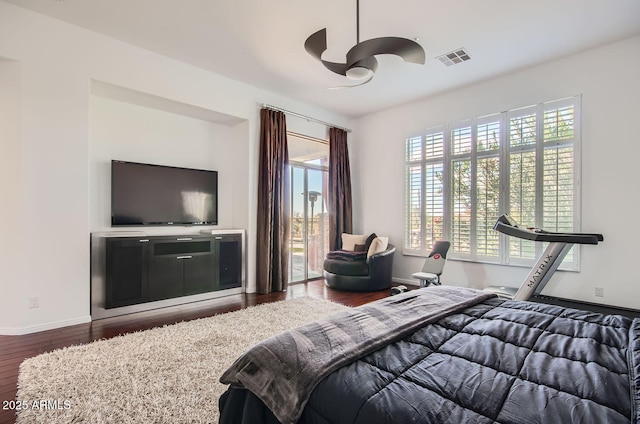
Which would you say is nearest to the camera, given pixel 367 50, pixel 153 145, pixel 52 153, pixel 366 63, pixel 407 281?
pixel 367 50

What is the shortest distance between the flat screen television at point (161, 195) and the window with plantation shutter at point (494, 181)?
3.39m

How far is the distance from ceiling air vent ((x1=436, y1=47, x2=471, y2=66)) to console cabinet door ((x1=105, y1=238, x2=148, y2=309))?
4372 millimetres

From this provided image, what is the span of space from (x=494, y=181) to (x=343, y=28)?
3.05m

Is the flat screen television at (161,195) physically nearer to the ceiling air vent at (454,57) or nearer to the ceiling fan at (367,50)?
the ceiling fan at (367,50)

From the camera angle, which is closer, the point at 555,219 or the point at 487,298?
the point at 487,298

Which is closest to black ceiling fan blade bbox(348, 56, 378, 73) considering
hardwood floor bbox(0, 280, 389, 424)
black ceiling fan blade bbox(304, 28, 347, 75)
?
black ceiling fan blade bbox(304, 28, 347, 75)

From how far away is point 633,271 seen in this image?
3625mm

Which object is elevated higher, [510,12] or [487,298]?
[510,12]

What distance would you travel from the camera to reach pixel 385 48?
265cm

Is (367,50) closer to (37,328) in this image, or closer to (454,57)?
(454,57)

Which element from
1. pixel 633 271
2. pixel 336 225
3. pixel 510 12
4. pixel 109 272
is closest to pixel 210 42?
pixel 109 272

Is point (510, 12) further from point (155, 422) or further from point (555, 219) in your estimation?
point (155, 422)

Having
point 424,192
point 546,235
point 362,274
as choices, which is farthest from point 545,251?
point 362,274

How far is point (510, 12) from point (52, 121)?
477 centimetres
